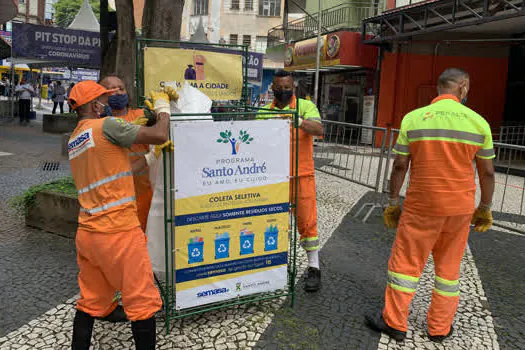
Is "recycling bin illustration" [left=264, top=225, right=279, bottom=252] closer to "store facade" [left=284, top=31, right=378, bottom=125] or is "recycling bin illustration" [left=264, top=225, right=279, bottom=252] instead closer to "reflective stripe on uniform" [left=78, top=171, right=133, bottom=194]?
"reflective stripe on uniform" [left=78, top=171, right=133, bottom=194]

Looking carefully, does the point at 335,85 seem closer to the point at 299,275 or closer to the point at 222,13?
the point at 299,275

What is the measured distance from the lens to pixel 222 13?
45031 mm

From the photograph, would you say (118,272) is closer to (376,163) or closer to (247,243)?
(247,243)

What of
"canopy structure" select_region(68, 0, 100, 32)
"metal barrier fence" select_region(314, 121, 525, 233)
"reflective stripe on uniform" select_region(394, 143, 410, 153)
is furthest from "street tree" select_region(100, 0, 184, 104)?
"canopy structure" select_region(68, 0, 100, 32)

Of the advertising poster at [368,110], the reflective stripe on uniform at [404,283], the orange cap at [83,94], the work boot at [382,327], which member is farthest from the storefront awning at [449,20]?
the orange cap at [83,94]

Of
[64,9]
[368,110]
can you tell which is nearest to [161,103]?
[368,110]

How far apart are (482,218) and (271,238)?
1.60 meters

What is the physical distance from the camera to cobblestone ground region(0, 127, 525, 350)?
334cm

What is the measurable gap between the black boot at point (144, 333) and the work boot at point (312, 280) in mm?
1720

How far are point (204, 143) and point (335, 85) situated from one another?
794 inches

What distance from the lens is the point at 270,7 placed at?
4419cm

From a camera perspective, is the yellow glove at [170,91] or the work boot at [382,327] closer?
the yellow glove at [170,91]

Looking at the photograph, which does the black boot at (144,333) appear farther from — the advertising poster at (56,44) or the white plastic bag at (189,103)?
the advertising poster at (56,44)

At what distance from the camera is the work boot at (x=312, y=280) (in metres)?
4.17
